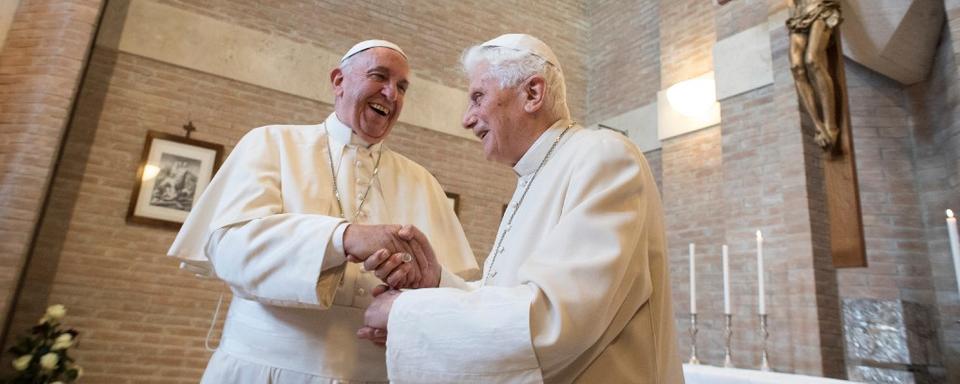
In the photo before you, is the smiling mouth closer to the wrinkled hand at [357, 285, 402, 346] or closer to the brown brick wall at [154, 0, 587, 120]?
the wrinkled hand at [357, 285, 402, 346]

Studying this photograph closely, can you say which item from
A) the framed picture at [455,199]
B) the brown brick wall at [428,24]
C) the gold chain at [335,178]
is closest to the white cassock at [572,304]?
the gold chain at [335,178]

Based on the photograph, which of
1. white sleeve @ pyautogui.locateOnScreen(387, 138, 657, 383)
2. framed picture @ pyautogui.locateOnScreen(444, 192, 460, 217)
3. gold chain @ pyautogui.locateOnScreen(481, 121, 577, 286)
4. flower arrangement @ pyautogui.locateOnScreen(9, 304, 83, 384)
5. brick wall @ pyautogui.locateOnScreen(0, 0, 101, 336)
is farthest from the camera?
framed picture @ pyautogui.locateOnScreen(444, 192, 460, 217)

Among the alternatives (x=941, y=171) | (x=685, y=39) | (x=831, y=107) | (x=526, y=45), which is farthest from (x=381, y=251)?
(x=685, y=39)

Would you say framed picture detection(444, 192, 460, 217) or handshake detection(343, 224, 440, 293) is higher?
framed picture detection(444, 192, 460, 217)

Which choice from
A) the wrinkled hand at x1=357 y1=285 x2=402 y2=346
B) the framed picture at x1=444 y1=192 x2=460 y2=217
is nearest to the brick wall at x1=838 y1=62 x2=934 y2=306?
the framed picture at x1=444 y1=192 x2=460 y2=217

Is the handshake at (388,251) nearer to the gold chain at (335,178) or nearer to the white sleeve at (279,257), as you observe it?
the white sleeve at (279,257)

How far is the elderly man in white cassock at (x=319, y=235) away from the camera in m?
1.40

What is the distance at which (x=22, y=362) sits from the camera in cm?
387

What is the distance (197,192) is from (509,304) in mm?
4731

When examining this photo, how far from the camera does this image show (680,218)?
573 centimetres

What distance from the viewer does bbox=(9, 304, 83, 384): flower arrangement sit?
154 inches

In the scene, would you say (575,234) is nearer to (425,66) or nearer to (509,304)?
(509,304)

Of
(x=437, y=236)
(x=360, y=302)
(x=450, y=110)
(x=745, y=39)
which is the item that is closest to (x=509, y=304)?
(x=360, y=302)

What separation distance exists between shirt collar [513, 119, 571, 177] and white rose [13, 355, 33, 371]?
407 centimetres
